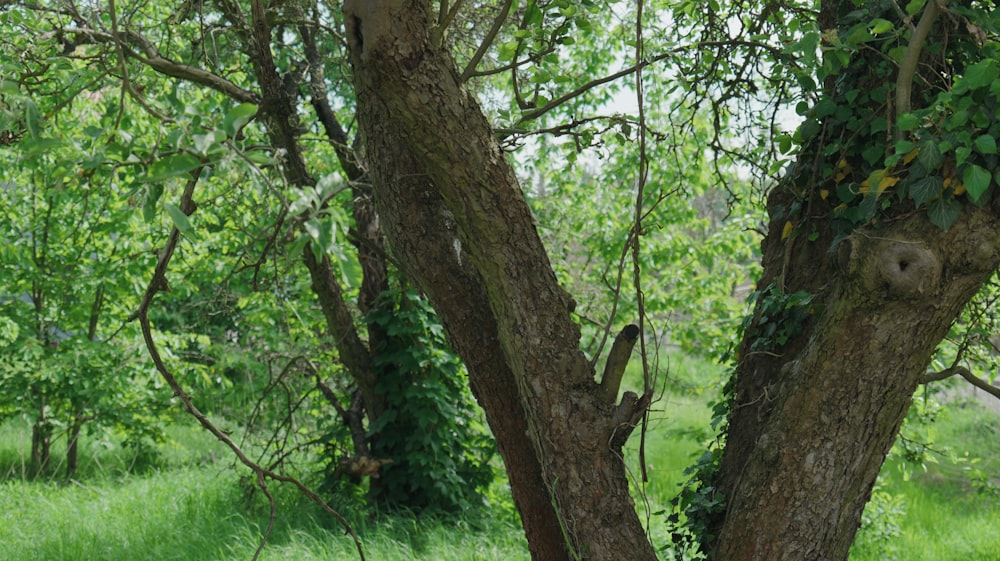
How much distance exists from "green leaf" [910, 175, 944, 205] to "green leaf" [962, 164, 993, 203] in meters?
0.09

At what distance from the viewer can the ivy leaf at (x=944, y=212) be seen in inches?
80.8

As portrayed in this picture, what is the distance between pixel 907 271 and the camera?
206cm

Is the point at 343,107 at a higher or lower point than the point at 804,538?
higher

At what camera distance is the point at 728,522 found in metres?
2.38

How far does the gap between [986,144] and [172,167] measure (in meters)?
1.72

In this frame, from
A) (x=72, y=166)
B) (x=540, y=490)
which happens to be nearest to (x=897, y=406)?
(x=540, y=490)

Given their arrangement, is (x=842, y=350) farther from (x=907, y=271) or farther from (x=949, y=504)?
(x=949, y=504)

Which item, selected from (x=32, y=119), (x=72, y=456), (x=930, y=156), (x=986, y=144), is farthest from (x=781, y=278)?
(x=72, y=456)

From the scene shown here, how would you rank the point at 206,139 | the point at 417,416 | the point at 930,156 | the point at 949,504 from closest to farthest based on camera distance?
the point at 206,139
the point at 930,156
the point at 417,416
the point at 949,504

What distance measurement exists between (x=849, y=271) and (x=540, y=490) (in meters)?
1.15

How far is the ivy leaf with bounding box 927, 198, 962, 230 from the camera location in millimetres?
2053

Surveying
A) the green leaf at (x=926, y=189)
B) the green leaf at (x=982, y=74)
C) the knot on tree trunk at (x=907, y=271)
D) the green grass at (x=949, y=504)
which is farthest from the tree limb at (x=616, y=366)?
the green grass at (x=949, y=504)

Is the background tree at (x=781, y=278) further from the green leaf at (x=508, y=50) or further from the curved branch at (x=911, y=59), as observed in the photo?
the green leaf at (x=508, y=50)

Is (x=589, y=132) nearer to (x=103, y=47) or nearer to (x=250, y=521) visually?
(x=103, y=47)
